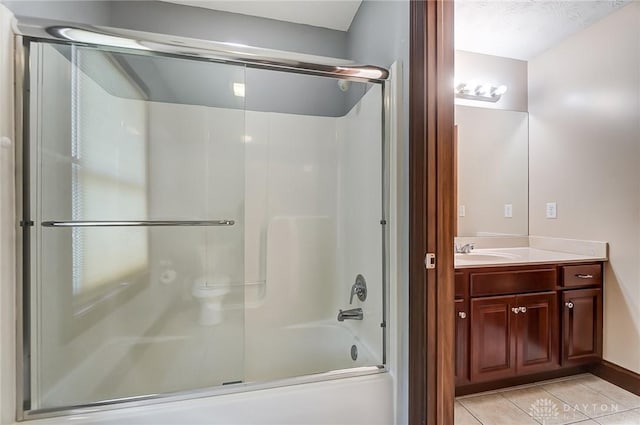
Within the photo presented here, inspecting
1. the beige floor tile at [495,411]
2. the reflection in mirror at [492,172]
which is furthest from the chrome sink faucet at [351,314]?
the reflection in mirror at [492,172]

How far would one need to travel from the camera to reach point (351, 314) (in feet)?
5.70

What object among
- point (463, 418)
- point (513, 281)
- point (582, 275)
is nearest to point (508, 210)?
point (582, 275)

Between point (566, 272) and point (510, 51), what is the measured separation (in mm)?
1749

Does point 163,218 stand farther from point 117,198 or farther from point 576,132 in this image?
point 576,132

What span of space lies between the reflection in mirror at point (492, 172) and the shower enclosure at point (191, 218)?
105cm

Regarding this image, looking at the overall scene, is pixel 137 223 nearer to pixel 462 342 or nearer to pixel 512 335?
pixel 462 342

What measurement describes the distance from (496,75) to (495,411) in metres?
2.43

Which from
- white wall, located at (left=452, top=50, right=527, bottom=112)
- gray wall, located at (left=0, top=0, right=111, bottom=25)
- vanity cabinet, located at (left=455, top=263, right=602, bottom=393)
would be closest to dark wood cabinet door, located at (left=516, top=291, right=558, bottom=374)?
vanity cabinet, located at (left=455, top=263, right=602, bottom=393)

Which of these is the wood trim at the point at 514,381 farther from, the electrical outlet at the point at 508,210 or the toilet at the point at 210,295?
the toilet at the point at 210,295

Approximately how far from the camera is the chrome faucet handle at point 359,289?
165 cm

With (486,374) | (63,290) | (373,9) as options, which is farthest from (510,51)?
(63,290)

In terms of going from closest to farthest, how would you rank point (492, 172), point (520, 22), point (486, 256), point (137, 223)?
point (137, 223) → point (520, 22) → point (486, 256) → point (492, 172)

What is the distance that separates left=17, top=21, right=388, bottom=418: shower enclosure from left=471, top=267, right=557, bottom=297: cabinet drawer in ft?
2.29

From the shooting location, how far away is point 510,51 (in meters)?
2.39
